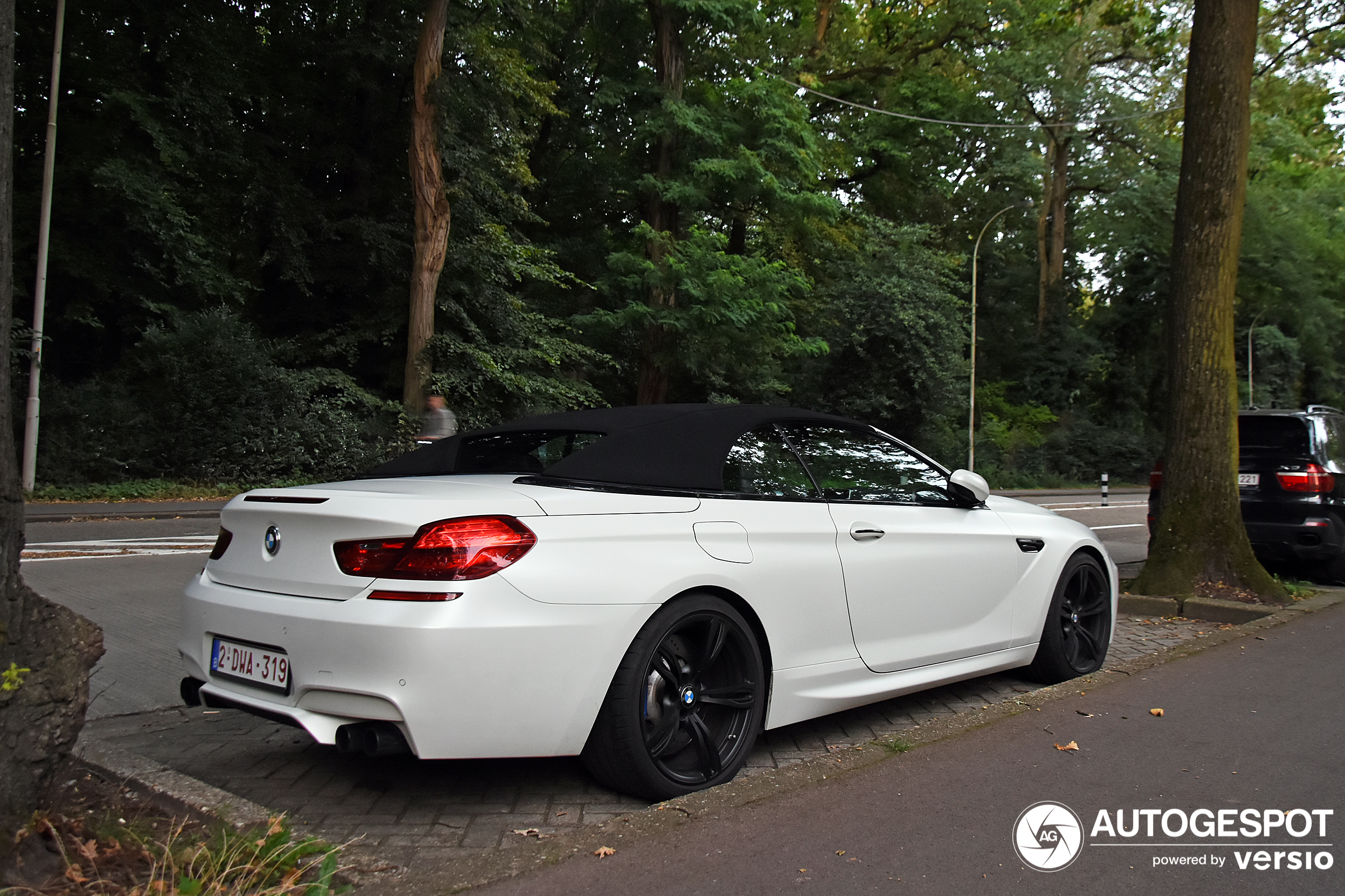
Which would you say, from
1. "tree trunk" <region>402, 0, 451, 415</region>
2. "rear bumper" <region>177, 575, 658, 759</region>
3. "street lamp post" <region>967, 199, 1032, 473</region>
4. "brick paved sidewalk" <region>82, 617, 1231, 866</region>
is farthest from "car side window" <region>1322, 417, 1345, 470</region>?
"street lamp post" <region>967, 199, 1032, 473</region>

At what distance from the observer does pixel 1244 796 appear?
11.6 ft

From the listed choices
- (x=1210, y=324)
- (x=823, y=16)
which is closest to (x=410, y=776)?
(x=1210, y=324)

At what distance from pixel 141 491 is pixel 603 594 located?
17.6 metres

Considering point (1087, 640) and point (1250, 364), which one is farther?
point (1250, 364)

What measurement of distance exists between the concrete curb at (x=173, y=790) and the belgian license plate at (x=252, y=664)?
0.34 meters

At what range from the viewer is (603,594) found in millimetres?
3238

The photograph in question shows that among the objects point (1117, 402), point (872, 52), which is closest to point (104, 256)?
point (872, 52)

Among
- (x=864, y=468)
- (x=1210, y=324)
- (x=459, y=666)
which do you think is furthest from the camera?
(x=1210, y=324)

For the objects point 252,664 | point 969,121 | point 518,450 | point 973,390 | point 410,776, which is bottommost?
point 410,776

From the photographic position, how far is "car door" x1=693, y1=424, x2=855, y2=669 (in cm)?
366

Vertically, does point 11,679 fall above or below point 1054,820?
above

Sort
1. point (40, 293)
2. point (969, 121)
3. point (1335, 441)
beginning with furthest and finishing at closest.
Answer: point (969, 121)
point (40, 293)
point (1335, 441)

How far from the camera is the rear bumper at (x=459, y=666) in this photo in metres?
2.99

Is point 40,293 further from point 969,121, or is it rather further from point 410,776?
point 969,121
